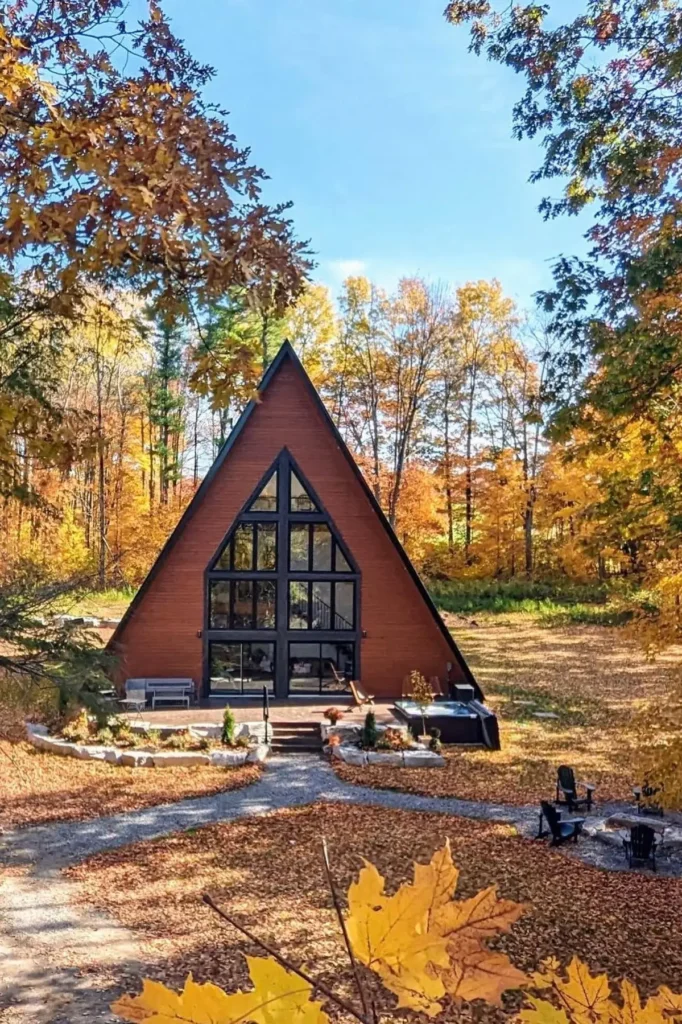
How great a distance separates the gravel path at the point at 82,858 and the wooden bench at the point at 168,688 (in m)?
4.03

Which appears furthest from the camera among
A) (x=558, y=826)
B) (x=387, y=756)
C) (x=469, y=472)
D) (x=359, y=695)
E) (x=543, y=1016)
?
(x=469, y=472)

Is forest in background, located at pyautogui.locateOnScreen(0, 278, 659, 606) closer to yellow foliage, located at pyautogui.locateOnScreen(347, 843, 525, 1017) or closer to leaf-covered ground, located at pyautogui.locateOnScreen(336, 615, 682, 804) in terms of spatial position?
leaf-covered ground, located at pyautogui.locateOnScreen(336, 615, 682, 804)

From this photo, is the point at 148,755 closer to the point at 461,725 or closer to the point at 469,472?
the point at 461,725

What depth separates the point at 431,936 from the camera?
0.99 meters

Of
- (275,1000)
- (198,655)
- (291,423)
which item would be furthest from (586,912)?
(291,423)

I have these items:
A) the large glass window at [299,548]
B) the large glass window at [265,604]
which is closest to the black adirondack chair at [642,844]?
the large glass window at [265,604]

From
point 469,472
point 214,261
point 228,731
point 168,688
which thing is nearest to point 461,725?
point 228,731

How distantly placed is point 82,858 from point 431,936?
9964 mm

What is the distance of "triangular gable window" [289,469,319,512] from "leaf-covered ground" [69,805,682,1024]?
27.7 feet

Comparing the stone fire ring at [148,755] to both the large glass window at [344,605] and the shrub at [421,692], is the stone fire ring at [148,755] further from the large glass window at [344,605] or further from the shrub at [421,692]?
the large glass window at [344,605]

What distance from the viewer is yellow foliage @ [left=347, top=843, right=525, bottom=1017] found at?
96cm

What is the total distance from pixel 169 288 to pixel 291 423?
580 inches

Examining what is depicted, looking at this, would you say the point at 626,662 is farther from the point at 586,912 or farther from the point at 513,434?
the point at 586,912

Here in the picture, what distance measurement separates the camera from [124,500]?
33531mm
